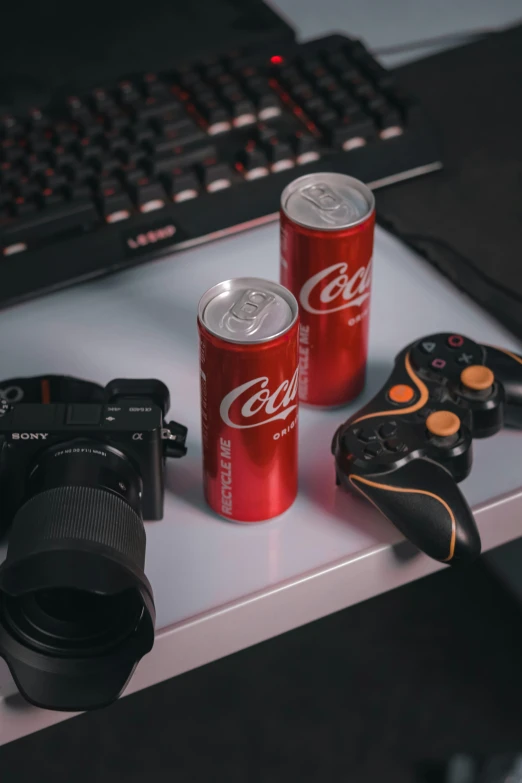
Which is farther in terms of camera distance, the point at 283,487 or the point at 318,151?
the point at 318,151

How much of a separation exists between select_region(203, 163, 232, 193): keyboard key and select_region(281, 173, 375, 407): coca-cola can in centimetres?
17

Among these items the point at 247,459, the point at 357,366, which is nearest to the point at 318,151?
the point at 357,366

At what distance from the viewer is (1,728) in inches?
20.1

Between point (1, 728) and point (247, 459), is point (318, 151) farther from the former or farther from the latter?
point (1, 728)

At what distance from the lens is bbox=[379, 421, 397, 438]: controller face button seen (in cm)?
59

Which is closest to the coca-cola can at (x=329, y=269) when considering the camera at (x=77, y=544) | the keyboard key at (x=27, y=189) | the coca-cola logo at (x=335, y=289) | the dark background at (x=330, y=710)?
the coca-cola logo at (x=335, y=289)

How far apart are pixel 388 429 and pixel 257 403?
95 millimetres

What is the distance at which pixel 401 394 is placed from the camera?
0.61m

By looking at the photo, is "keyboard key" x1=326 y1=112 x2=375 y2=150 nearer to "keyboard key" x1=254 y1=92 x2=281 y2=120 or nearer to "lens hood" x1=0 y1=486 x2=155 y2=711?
"keyboard key" x1=254 y1=92 x2=281 y2=120

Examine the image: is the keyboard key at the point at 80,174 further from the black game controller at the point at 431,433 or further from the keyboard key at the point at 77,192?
the black game controller at the point at 431,433

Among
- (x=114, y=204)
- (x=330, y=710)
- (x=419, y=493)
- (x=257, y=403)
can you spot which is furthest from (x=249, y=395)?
(x=330, y=710)

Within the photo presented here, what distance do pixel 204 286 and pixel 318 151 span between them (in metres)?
0.14

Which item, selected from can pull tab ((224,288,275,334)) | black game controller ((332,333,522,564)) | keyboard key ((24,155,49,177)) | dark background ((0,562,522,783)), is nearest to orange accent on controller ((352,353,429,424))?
black game controller ((332,333,522,564))

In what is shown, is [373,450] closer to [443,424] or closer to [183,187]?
[443,424]
